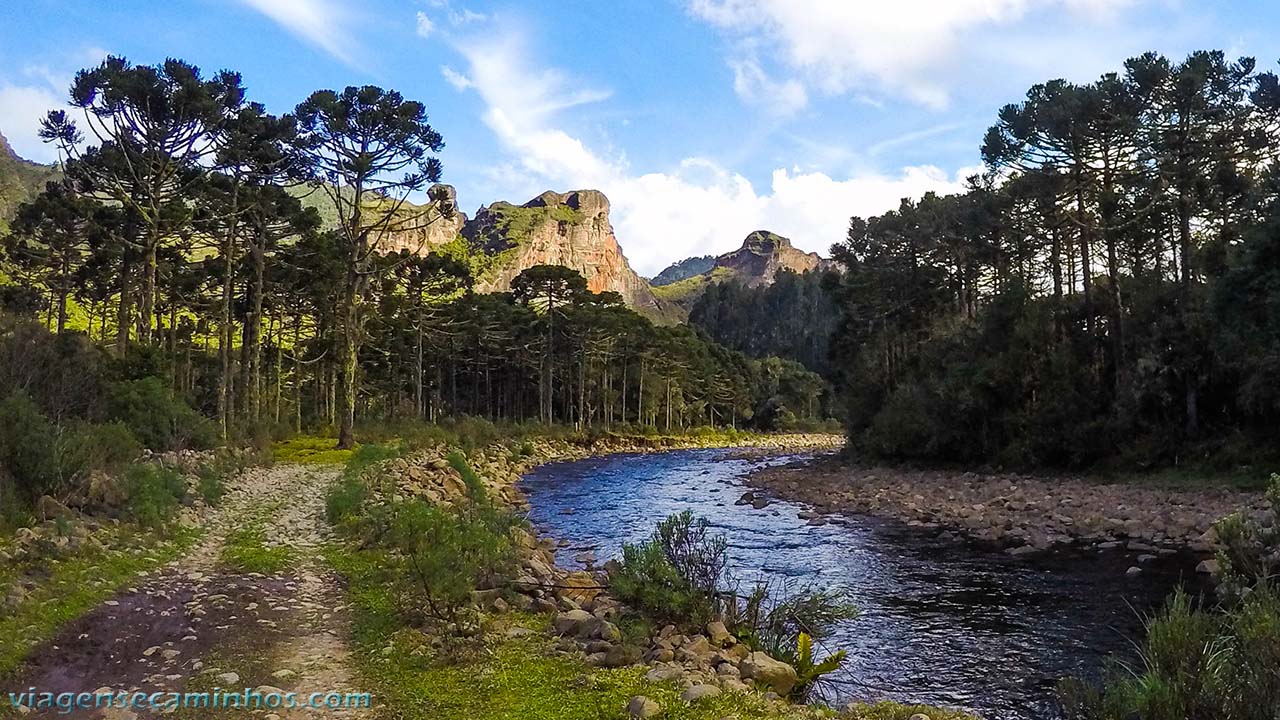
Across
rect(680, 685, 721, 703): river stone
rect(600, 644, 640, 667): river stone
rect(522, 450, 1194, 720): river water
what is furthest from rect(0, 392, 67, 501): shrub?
rect(680, 685, 721, 703): river stone

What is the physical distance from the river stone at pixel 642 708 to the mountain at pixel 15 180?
88.7 m

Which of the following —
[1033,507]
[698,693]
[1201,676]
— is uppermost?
[1201,676]

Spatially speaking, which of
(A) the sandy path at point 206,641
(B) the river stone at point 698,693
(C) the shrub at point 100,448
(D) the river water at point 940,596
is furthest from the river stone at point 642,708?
(C) the shrub at point 100,448

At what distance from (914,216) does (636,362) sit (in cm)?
3501

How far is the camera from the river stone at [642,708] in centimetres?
534

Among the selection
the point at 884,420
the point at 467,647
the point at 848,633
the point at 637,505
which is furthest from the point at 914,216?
the point at 467,647

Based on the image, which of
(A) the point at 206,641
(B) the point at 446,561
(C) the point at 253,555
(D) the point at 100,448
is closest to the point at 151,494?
(D) the point at 100,448

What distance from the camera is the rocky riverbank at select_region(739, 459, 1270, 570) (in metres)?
16.0

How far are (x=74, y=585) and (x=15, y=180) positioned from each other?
12184cm

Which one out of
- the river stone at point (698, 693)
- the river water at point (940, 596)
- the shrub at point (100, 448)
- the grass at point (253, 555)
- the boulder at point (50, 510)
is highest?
the shrub at point (100, 448)

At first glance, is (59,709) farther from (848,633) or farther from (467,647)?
(848,633)

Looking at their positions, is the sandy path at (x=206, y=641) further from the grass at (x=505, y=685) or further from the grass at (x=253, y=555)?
the grass at (x=505, y=685)

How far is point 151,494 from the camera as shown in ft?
39.5

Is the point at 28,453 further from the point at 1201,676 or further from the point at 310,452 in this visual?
the point at 310,452
